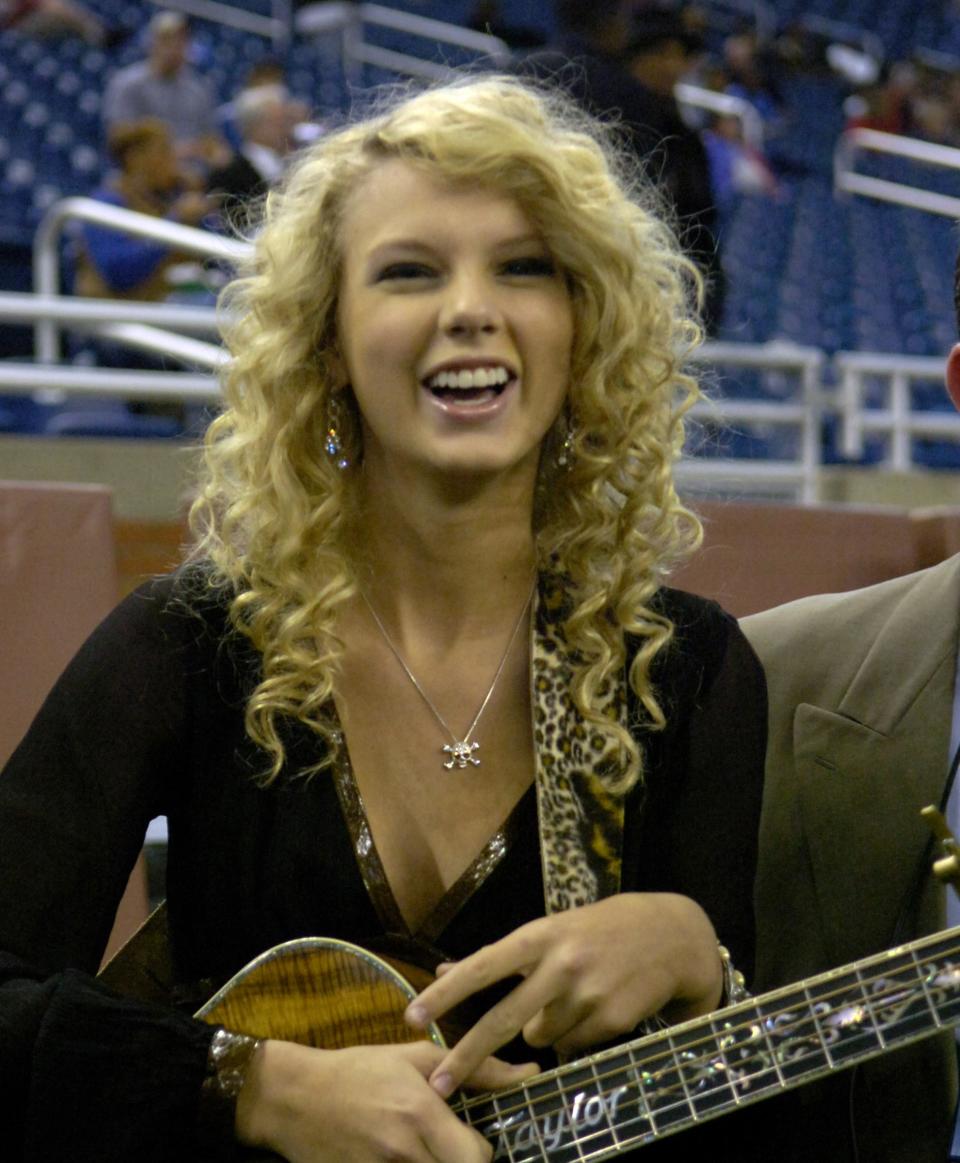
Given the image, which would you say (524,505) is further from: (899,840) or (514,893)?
(899,840)

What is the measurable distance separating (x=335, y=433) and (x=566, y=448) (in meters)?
0.23

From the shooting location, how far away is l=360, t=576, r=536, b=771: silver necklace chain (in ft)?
5.52

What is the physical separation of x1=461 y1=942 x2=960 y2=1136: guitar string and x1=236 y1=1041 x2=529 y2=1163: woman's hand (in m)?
0.03

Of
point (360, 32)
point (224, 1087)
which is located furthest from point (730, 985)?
point (360, 32)

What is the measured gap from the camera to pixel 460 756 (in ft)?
5.52

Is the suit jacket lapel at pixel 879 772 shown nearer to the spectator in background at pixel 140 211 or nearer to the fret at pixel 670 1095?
the fret at pixel 670 1095

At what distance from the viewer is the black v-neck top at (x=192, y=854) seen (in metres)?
1.46

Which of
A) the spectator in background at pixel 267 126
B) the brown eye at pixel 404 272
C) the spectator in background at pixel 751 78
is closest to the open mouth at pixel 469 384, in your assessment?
the brown eye at pixel 404 272

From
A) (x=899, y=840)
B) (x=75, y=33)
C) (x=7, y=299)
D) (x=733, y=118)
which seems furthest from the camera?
(x=733, y=118)

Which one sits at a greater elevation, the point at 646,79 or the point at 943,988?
the point at 646,79

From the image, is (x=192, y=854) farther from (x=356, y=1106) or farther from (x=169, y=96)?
(x=169, y=96)


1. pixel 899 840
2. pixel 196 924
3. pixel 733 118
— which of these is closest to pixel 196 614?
pixel 196 924

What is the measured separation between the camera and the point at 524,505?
1.77 metres

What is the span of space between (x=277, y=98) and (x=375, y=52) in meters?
5.05
